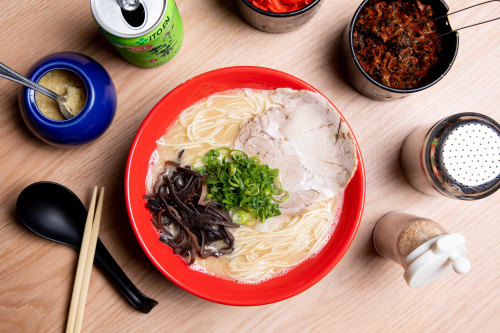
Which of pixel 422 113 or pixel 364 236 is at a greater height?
pixel 422 113

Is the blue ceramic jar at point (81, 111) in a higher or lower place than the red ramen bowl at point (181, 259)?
higher

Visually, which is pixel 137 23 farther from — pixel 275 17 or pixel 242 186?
pixel 242 186

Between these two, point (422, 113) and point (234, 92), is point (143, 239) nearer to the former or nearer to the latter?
point (234, 92)

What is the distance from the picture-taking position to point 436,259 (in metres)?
1.71

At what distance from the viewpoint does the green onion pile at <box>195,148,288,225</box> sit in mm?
1844

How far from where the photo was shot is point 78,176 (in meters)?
2.04

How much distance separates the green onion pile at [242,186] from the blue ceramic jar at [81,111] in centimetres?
55

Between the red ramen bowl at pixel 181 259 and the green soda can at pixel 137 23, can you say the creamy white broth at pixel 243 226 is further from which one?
the green soda can at pixel 137 23

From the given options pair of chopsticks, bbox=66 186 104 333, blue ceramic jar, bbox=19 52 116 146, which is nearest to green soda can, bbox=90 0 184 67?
blue ceramic jar, bbox=19 52 116 146

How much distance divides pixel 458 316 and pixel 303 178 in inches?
45.6

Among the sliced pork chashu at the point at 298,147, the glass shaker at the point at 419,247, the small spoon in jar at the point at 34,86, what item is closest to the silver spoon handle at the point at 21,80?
the small spoon in jar at the point at 34,86

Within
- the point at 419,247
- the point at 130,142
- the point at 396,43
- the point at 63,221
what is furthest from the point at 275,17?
the point at 63,221

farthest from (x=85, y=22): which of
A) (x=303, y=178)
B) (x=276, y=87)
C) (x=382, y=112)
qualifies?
(x=382, y=112)

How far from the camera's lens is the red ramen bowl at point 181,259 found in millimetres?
1799
